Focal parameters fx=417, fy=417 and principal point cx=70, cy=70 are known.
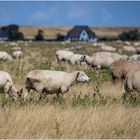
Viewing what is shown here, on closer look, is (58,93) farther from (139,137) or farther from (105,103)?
(139,137)

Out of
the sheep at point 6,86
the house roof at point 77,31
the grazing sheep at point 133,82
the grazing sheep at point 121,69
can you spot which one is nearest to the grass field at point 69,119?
the grazing sheep at point 133,82

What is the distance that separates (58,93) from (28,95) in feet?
3.39

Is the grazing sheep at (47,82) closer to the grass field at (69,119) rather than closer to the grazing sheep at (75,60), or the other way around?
the grass field at (69,119)

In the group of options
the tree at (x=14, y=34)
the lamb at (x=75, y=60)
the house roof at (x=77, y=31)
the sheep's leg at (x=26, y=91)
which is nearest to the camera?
the sheep's leg at (x=26, y=91)

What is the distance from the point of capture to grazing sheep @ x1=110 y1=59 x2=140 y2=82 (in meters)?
17.7

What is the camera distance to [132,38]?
117 meters

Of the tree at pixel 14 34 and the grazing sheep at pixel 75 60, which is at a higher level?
the grazing sheep at pixel 75 60

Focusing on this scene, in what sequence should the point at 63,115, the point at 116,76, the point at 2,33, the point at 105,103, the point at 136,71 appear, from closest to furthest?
the point at 63,115
the point at 105,103
the point at 136,71
the point at 116,76
the point at 2,33

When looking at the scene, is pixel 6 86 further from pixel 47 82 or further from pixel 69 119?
pixel 69 119

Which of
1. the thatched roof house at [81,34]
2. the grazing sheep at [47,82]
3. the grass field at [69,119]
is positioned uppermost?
the grazing sheep at [47,82]

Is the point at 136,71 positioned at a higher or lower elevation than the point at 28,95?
higher

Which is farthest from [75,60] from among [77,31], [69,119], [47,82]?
[77,31]

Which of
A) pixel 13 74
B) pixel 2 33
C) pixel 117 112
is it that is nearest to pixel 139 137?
pixel 117 112

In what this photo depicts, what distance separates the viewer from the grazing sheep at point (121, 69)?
58.0 ft
